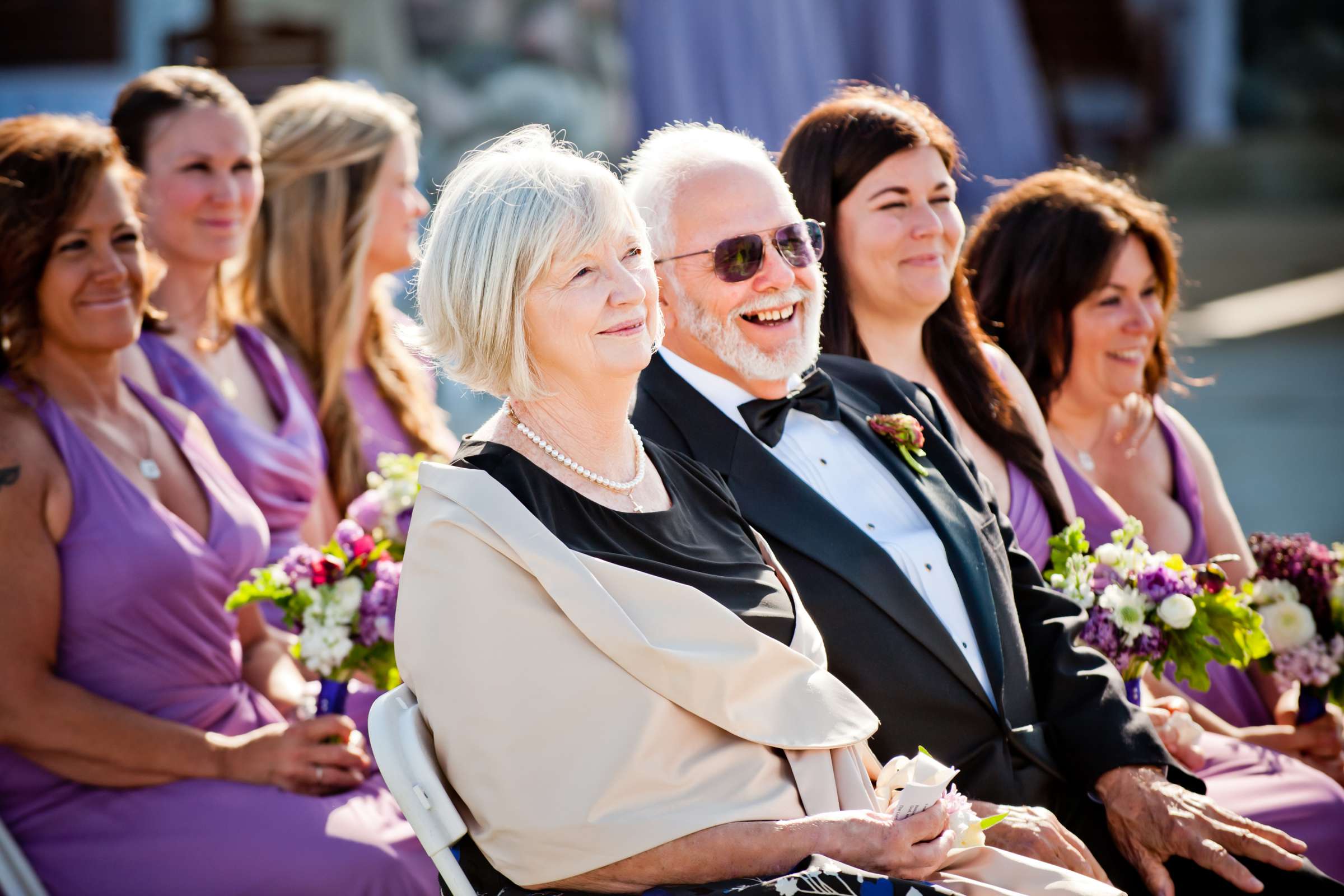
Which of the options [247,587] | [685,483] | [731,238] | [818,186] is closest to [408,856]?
[247,587]

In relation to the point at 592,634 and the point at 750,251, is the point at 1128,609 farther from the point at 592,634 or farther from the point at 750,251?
the point at 592,634

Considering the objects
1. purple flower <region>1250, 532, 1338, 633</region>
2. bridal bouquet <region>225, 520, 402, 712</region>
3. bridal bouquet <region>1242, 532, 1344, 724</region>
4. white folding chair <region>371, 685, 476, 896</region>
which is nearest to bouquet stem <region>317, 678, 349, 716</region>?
bridal bouquet <region>225, 520, 402, 712</region>

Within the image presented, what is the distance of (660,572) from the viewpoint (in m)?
2.30

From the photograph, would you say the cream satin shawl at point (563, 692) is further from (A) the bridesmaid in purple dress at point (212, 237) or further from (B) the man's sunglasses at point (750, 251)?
(A) the bridesmaid in purple dress at point (212, 237)

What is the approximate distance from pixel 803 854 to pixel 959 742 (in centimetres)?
71

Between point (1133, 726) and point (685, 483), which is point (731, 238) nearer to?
point (685, 483)

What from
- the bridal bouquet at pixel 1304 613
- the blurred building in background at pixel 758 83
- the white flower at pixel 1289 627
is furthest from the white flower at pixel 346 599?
the blurred building in background at pixel 758 83

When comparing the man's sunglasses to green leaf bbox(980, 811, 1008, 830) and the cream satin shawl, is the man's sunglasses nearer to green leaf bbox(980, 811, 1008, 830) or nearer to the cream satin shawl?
the cream satin shawl

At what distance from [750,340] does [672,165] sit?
448mm

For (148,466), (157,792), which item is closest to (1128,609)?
(157,792)

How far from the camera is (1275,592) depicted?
11.6 feet

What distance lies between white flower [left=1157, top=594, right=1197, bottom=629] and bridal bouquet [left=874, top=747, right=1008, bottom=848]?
84 centimetres

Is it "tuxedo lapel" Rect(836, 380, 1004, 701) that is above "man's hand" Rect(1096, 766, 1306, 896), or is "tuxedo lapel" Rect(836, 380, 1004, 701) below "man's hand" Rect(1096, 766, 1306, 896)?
above

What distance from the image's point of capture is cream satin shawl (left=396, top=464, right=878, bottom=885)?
210cm
